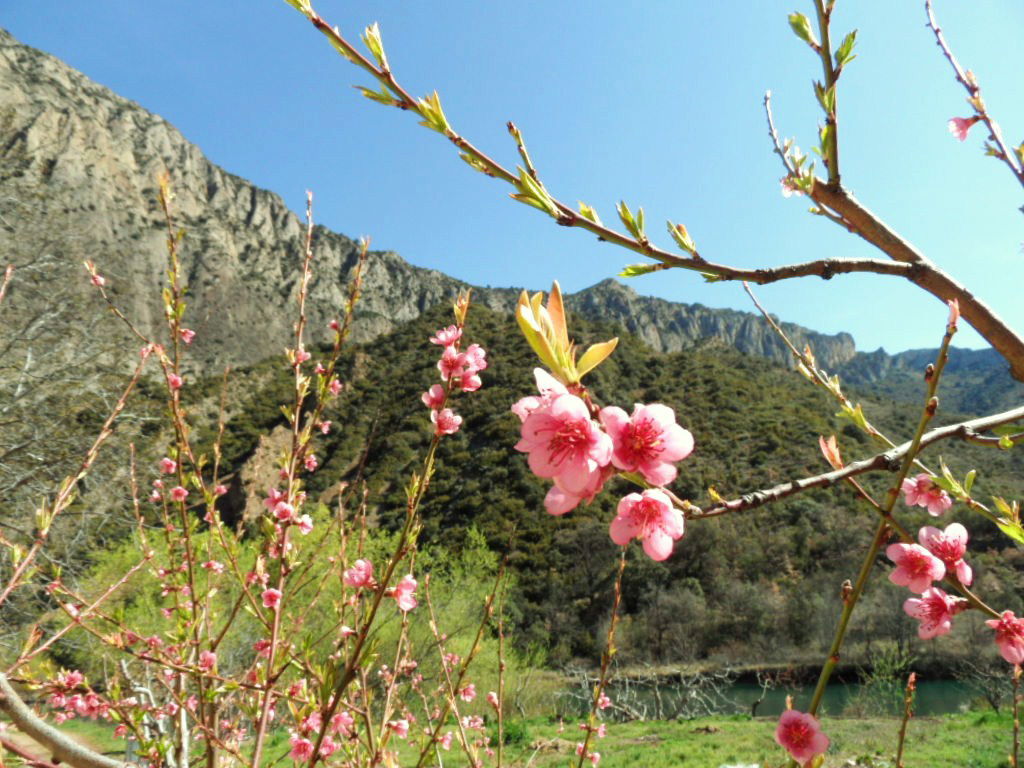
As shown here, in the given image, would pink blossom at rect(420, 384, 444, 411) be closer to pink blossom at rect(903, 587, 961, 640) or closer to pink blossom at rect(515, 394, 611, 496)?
pink blossom at rect(515, 394, 611, 496)

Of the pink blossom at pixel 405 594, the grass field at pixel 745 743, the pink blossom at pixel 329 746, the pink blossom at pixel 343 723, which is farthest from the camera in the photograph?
the grass field at pixel 745 743

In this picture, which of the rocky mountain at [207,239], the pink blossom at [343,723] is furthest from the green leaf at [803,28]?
the rocky mountain at [207,239]

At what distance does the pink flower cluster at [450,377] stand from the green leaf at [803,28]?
789 millimetres

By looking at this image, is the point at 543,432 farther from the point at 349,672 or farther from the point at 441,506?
the point at 441,506

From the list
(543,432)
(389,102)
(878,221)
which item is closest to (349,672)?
(543,432)

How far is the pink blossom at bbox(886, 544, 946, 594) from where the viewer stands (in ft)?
3.29

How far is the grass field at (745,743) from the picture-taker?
973 cm

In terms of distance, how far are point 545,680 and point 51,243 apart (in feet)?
55.4

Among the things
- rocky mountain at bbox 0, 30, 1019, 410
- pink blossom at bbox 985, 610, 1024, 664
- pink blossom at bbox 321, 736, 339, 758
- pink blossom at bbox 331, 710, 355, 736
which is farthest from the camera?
rocky mountain at bbox 0, 30, 1019, 410

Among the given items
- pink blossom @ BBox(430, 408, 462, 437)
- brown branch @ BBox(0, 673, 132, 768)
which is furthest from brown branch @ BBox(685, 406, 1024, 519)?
brown branch @ BBox(0, 673, 132, 768)

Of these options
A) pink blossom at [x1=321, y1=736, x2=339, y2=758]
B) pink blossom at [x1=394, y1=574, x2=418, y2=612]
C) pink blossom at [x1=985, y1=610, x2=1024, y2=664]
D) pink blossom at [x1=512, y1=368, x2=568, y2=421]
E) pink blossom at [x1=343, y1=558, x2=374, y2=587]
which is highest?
pink blossom at [x1=512, y1=368, x2=568, y2=421]

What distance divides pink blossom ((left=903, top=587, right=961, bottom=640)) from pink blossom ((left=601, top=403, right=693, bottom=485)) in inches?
28.3

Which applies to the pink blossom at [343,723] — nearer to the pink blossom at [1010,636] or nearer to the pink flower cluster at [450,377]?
the pink flower cluster at [450,377]

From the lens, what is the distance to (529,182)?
0.66 m
